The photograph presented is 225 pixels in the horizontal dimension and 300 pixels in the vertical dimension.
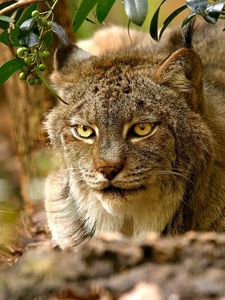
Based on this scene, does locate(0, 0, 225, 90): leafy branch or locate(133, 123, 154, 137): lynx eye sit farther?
locate(133, 123, 154, 137): lynx eye

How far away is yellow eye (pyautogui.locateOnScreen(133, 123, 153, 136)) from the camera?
176 inches

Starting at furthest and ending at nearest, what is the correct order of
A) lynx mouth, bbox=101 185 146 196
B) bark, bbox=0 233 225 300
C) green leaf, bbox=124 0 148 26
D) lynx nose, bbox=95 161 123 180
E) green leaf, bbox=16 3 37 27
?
1. green leaf, bbox=16 3 37 27
2. lynx mouth, bbox=101 185 146 196
3. lynx nose, bbox=95 161 123 180
4. green leaf, bbox=124 0 148 26
5. bark, bbox=0 233 225 300

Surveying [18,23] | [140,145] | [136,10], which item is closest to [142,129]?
[140,145]

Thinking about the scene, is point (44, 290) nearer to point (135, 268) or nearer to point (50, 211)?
point (135, 268)

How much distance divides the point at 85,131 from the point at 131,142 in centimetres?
38

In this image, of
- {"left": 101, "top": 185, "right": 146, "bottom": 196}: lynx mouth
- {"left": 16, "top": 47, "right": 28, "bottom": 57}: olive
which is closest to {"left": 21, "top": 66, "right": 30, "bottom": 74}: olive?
{"left": 16, "top": 47, "right": 28, "bottom": 57}: olive

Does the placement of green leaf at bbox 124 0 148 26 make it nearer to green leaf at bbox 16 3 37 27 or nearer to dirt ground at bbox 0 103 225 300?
green leaf at bbox 16 3 37 27

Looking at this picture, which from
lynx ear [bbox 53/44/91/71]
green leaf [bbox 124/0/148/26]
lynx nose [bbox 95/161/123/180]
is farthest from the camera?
lynx ear [bbox 53/44/91/71]

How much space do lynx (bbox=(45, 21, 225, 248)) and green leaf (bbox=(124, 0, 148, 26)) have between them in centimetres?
66

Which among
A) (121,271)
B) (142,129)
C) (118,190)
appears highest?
(121,271)

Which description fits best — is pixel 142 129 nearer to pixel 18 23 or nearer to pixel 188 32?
pixel 188 32

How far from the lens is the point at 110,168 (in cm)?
425

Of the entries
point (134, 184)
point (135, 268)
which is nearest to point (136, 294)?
point (135, 268)

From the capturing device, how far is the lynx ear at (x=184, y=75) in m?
4.61
